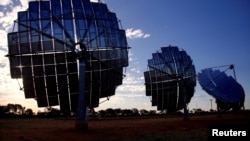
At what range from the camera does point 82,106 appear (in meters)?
28.1

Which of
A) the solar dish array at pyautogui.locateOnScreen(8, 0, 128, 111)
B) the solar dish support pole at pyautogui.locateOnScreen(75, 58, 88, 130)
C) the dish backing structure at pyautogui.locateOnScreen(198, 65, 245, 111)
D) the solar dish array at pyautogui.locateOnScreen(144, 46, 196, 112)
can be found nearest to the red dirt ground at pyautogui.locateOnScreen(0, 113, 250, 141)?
the solar dish support pole at pyautogui.locateOnScreen(75, 58, 88, 130)

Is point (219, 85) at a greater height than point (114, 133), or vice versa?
point (219, 85)

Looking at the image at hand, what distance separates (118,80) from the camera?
32.7 metres

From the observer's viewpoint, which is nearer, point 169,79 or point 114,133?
point 114,133

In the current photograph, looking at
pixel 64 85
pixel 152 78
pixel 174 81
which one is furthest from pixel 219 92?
pixel 64 85

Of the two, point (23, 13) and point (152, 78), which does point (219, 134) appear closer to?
point (23, 13)

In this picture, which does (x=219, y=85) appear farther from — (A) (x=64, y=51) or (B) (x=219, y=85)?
(A) (x=64, y=51)

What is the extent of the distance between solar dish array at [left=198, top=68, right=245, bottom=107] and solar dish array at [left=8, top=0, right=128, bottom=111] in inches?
1090

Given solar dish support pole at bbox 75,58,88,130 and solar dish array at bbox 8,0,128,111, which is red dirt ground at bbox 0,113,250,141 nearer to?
solar dish support pole at bbox 75,58,88,130

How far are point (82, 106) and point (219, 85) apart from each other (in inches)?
1447

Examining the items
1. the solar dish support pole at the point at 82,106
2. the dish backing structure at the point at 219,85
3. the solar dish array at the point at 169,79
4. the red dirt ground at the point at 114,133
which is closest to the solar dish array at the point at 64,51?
the solar dish support pole at the point at 82,106

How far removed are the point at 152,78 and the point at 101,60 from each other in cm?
1819

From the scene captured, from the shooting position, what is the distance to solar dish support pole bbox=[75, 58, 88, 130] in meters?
27.8

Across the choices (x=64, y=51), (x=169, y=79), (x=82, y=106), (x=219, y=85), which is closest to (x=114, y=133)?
(x=82, y=106)
